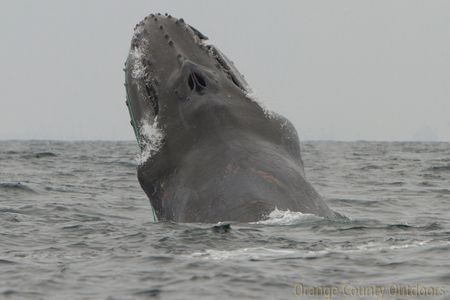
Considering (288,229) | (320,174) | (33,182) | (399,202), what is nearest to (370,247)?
(288,229)

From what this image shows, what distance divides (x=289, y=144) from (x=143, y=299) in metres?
3.56

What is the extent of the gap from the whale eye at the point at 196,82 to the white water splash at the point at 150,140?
0.56 meters

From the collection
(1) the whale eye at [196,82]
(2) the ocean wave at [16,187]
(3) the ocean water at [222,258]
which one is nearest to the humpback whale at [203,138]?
(1) the whale eye at [196,82]

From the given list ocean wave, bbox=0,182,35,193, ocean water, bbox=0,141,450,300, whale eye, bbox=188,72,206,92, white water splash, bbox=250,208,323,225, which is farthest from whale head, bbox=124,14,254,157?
ocean wave, bbox=0,182,35,193

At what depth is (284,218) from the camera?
9078 mm

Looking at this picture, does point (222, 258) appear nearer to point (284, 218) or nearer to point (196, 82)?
point (284, 218)

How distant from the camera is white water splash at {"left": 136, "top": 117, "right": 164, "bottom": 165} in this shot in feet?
33.0

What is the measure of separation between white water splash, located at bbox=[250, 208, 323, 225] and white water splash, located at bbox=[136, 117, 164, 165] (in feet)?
5.38

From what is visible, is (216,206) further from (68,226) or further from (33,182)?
(33,182)

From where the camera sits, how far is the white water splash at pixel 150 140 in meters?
10.0

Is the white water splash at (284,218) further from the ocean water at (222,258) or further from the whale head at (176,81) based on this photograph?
the whale head at (176,81)

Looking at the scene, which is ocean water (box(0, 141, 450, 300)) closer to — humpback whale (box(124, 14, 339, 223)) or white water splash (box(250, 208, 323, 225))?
white water splash (box(250, 208, 323, 225))

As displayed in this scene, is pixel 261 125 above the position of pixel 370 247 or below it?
above

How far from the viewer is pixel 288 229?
9.17m
